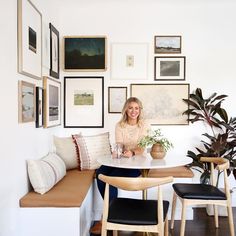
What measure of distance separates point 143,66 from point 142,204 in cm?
199

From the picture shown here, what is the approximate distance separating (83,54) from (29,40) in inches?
48.7

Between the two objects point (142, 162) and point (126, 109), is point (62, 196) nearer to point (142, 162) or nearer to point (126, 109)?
point (142, 162)

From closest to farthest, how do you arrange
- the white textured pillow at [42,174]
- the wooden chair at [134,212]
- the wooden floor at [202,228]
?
the wooden chair at [134,212] → the white textured pillow at [42,174] → the wooden floor at [202,228]

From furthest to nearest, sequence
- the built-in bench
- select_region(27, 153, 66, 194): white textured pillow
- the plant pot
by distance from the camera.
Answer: the plant pot, select_region(27, 153, 66, 194): white textured pillow, the built-in bench

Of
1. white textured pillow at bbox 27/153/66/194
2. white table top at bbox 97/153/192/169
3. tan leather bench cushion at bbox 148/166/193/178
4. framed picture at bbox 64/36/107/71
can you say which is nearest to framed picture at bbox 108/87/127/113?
framed picture at bbox 64/36/107/71

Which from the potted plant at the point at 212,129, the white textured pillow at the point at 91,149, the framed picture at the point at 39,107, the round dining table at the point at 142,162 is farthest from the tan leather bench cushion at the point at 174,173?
the framed picture at the point at 39,107

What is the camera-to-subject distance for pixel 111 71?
12.3 feet

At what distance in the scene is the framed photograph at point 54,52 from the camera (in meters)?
3.31

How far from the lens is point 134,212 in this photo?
2.11 m

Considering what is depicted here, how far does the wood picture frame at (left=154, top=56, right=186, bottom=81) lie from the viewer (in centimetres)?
370

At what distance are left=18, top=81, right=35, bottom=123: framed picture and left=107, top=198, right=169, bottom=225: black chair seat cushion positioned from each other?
1028 mm

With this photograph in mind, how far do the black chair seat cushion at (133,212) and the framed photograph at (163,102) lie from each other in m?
1.61

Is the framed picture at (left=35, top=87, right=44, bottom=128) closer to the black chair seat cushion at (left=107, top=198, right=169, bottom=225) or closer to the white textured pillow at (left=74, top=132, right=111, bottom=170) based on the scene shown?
the white textured pillow at (left=74, top=132, right=111, bottom=170)

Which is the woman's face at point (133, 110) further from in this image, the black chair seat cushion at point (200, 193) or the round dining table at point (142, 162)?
the black chair seat cushion at point (200, 193)
